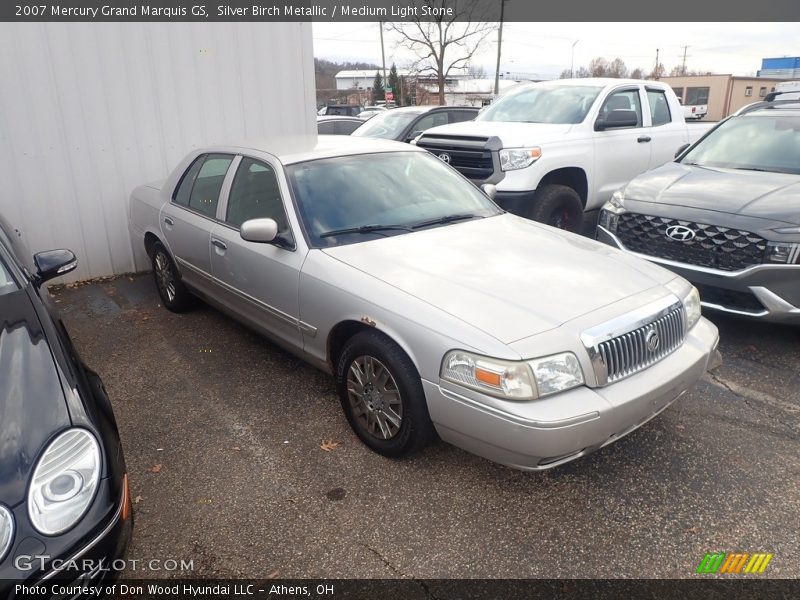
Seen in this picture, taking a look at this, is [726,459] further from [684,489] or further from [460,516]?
[460,516]

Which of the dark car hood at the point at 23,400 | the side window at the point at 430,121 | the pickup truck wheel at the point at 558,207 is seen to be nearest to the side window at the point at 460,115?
the side window at the point at 430,121

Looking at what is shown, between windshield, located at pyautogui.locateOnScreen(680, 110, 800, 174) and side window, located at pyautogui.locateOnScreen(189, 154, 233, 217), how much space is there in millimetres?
4316

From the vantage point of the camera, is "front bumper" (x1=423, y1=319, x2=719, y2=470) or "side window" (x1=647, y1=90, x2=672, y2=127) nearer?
"front bumper" (x1=423, y1=319, x2=719, y2=470)

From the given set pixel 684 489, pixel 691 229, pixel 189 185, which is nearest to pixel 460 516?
pixel 684 489

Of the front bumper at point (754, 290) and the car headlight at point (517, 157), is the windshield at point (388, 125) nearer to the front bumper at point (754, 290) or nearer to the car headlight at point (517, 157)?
the car headlight at point (517, 157)

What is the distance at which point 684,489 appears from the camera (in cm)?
293

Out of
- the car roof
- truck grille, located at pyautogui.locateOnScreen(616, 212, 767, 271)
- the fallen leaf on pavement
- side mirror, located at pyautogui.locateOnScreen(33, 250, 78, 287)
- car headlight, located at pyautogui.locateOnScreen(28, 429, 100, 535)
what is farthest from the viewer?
truck grille, located at pyautogui.locateOnScreen(616, 212, 767, 271)

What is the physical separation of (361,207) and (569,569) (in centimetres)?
232

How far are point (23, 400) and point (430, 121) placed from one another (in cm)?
943

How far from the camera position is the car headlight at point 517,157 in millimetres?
6219

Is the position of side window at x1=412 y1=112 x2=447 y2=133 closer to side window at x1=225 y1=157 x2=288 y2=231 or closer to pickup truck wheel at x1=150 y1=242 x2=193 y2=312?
pickup truck wheel at x1=150 y1=242 x2=193 y2=312

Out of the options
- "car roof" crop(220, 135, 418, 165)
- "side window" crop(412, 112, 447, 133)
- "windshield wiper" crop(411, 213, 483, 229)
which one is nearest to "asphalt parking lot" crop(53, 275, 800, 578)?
"windshield wiper" crop(411, 213, 483, 229)

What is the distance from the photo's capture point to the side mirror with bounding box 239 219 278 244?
11.1ft

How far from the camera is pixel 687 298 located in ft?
10.7
